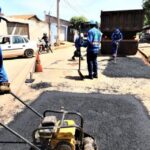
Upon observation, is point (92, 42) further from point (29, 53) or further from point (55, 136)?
point (29, 53)

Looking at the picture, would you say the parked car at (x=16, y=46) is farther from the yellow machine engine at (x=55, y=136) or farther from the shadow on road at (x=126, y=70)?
the yellow machine engine at (x=55, y=136)

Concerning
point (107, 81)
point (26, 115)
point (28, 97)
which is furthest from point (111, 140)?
point (107, 81)

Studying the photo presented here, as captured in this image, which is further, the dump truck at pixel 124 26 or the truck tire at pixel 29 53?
the truck tire at pixel 29 53

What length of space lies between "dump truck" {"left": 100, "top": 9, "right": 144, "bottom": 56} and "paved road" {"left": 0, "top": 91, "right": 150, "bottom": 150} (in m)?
9.86

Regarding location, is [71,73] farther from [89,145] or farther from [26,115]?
[89,145]

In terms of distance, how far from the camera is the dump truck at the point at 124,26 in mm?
17391

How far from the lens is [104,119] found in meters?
6.14

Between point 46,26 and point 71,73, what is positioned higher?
point 46,26

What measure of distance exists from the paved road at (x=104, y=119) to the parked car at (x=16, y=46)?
10308 mm

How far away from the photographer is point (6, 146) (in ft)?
16.2

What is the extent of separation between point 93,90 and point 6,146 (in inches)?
168

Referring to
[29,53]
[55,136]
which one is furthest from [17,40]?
[55,136]

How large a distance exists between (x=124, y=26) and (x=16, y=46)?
7.15m

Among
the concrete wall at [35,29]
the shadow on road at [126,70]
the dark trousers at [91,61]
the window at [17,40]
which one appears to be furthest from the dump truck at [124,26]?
the concrete wall at [35,29]
